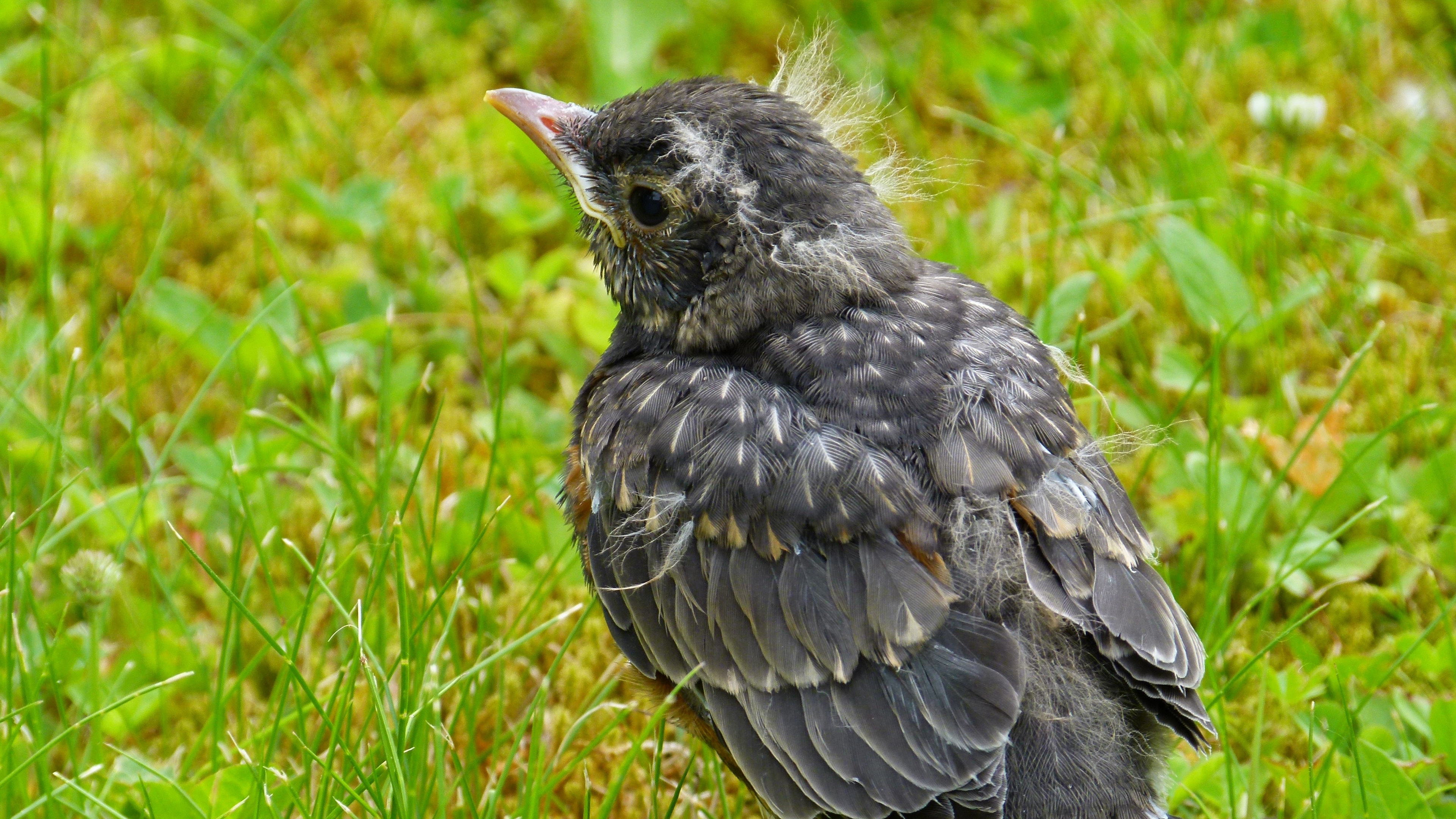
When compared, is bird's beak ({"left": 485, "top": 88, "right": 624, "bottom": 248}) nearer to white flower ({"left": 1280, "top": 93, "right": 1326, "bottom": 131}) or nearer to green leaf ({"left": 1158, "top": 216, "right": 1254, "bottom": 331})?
green leaf ({"left": 1158, "top": 216, "right": 1254, "bottom": 331})

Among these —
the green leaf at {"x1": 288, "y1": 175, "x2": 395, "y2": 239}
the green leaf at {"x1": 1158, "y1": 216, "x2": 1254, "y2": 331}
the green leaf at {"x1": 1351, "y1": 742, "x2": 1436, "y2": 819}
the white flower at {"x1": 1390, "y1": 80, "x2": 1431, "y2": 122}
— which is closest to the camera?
the green leaf at {"x1": 1351, "y1": 742, "x2": 1436, "y2": 819}

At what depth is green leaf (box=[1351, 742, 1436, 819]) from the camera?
2332 millimetres

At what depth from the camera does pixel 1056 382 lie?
2.45 meters

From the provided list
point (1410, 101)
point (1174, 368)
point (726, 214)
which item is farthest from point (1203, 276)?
point (726, 214)

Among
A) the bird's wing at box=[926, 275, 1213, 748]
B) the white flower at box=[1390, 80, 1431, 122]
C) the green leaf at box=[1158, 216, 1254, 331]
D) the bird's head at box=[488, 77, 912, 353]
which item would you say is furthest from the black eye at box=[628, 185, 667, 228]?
the white flower at box=[1390, 80, 1431, 122]

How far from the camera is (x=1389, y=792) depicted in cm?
236

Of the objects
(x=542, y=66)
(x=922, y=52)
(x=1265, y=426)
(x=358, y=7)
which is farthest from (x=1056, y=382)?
(x=358, y=7)

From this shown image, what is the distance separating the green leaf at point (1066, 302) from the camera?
347 cm

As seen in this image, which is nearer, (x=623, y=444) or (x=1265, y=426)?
(x=623, y=444)

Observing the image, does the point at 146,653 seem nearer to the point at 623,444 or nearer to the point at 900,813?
the point at 623,444

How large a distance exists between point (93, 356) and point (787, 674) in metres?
2.16

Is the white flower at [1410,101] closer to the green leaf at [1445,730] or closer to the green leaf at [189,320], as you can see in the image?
the green leaf at [1445,730]

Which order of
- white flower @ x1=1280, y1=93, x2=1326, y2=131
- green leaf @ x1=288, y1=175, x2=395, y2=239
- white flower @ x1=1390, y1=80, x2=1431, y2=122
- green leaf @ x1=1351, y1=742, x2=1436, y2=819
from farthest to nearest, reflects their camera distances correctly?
white flower @ x1=1390, y1=80, x2=1431, y2=122 → green leaf @ x1=288, y1=175, x2=395, y2=239 → white flower @ x1=1280, y1=93, x2=1326, y2=131 → green leaf @ x1=1351, y1=742, x2=1436, y2=819

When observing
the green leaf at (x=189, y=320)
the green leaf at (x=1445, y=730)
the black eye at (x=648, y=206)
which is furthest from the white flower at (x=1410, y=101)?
the green leaf at (x=189, y=320)
